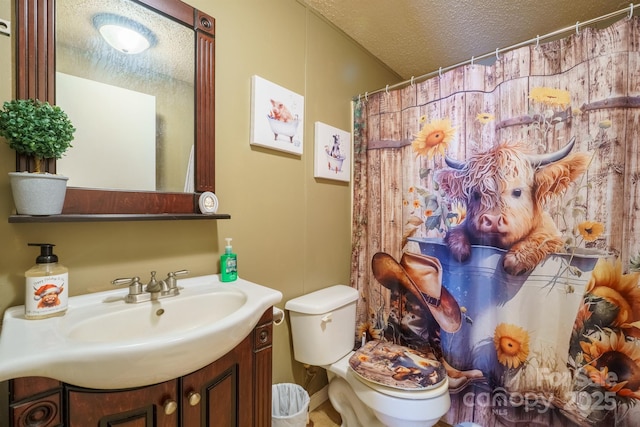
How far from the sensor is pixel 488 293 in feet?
4.42

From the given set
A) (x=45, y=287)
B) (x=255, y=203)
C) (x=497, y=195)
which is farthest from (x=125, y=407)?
(x=497, y=195)

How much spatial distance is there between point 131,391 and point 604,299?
1630 mm

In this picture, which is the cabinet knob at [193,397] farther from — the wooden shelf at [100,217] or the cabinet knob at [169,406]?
the wooden shelf at [100,217]

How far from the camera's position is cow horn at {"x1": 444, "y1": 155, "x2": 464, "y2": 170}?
1.42 meters

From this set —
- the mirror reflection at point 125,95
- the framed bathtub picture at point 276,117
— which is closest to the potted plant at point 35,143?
the mirror reflection at point 125,95

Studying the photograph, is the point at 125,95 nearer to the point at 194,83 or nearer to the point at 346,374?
the point at 194,83


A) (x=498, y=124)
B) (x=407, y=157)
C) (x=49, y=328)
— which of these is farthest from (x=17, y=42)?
(x=498, y=124)

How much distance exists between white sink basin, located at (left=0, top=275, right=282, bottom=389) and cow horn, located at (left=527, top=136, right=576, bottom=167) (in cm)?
125

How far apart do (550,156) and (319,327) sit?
4.30ft

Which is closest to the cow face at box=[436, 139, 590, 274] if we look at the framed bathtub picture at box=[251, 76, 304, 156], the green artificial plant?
the framed bathtub picture at box=[251, 76, 304, 156]

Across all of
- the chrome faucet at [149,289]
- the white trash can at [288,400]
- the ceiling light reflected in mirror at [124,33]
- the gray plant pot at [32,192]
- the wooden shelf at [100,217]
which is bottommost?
the white trash can at [288,400]

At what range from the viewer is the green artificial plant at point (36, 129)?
0.69 meters

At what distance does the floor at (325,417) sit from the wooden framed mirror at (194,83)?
52.7 inches

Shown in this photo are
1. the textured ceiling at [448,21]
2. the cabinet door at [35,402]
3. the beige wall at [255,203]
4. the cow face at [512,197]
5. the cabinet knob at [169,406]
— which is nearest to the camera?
the cabinet door at [35,402]
